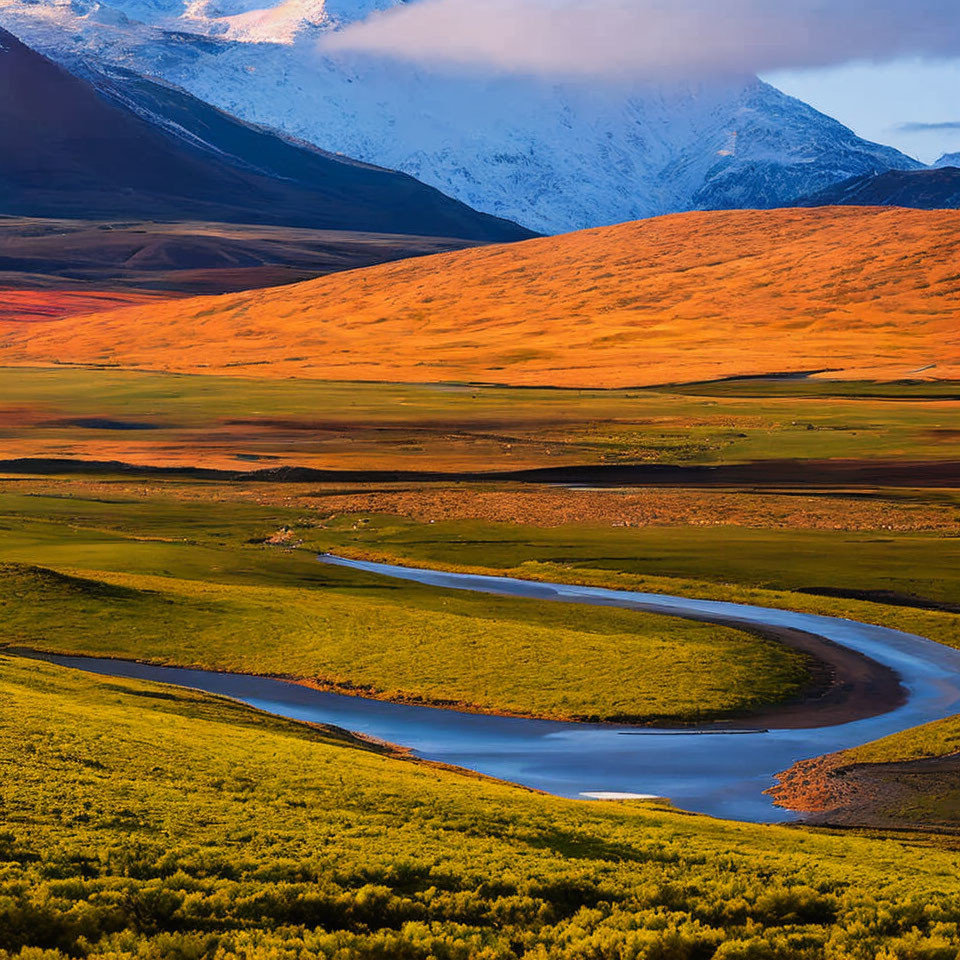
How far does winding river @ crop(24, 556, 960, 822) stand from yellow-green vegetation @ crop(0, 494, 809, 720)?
4.74 feet

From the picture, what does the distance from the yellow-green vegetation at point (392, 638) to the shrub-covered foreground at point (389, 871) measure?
15919 millimetres

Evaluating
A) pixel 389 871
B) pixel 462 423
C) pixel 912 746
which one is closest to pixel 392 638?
pixel 912 746

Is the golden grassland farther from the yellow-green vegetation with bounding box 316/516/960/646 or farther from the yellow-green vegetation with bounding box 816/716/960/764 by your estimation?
the yellow-green vegetation with bounding box 316/516/960/646

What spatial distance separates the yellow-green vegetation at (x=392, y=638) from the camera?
4925cm

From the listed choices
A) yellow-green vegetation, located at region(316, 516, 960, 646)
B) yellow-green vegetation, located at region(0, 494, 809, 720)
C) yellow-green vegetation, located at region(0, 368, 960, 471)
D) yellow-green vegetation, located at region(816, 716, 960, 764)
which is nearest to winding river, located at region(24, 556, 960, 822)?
yellow-green vegetation, located at region(816, 716, 960, 764)

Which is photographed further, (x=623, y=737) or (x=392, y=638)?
(x=392, y=638)

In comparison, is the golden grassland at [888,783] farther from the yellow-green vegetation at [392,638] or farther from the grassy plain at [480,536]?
the yellow-green vegetation at [392,638]

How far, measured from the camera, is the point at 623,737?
145 ft

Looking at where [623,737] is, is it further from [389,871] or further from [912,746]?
[389,871]

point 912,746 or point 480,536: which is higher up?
point 480,536

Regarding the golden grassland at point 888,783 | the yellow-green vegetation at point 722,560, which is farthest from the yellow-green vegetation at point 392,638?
the yellow-green vegetation at point 722,560

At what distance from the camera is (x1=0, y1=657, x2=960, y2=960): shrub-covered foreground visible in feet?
74.2

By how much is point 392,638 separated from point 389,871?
3108 centimetres

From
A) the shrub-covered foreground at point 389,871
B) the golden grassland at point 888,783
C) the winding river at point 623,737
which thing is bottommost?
the winding river at point 623,737
